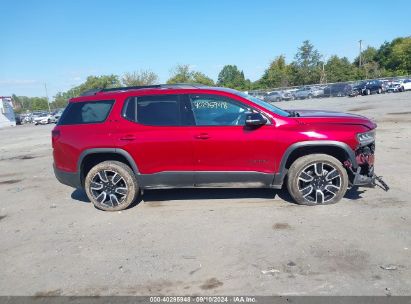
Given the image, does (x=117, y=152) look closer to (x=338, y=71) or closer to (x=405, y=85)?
(x=405, y=85)

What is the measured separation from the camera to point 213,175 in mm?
5352

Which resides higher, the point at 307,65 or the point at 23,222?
the point at 307,65

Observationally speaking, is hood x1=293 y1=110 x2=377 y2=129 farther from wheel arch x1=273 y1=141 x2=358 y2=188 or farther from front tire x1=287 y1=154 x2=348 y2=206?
front tire x1=287 y1=154 x2=348 y2=206

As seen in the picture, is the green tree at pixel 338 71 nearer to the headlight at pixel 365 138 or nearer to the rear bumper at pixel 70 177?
the headlight at pixel 365 138

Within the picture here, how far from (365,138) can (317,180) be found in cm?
89

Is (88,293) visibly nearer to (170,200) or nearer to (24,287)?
(24,287)

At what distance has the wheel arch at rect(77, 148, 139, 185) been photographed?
5539mm

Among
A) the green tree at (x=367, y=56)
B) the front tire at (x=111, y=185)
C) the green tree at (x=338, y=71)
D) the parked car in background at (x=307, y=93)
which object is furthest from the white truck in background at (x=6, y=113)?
the green tree at (x=367, y=56)

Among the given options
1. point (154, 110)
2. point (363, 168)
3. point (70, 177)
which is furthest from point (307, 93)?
point (70, 177)

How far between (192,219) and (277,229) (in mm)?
1237

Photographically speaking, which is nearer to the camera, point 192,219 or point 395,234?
point 395,234

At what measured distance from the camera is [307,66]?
241ft

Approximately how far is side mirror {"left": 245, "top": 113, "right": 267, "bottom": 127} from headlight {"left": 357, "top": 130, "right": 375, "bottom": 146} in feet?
4.40

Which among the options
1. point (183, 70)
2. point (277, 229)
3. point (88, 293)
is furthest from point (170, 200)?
point (183, 70)
